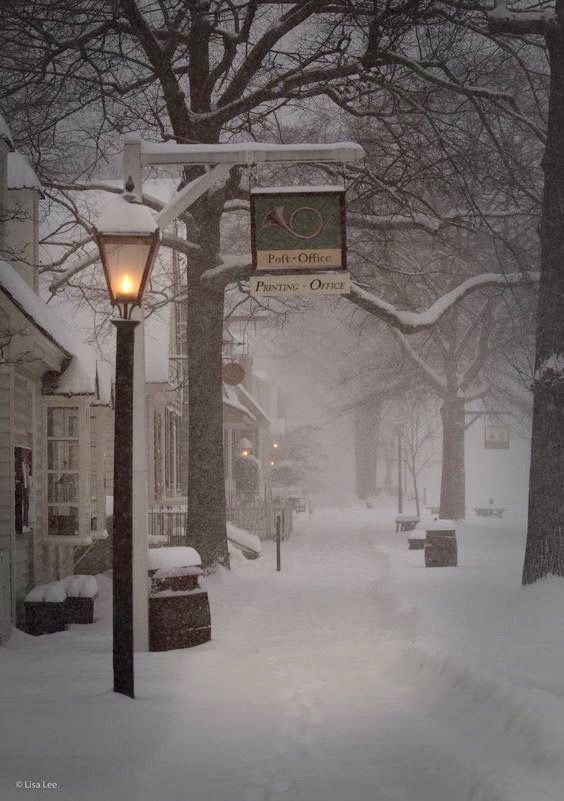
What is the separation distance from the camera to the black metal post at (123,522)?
21.4 feet

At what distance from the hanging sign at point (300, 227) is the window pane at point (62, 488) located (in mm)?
6395

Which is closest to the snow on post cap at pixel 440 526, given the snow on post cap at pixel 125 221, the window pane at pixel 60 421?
the window pane at pixel 60 421

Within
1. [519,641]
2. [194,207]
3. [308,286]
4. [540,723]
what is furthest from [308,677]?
[194,207]

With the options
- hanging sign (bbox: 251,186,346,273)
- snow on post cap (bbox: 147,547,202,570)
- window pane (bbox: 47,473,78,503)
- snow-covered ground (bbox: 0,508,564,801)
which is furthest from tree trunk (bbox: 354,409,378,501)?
snow on post cap (bbox: 147,547,202,570)

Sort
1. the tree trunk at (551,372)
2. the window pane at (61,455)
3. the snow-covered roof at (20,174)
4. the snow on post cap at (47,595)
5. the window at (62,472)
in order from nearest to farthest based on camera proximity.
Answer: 1. the tree trunk at (551,372)
2. the snow on post cap at (47,595)
3. the snow-covered roof at (20,174)
4. the window at (62,472)
5. the window pane at (61,455)

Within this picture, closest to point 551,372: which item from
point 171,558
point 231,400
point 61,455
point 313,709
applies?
point 171,558

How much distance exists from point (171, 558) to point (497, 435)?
28.5 meters

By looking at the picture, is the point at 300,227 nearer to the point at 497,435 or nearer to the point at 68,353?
the point at 68,353

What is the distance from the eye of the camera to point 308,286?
9.48 metres

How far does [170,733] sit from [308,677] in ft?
7.55

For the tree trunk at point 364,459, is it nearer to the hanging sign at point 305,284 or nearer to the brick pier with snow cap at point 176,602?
the hanging sign at point 305,284

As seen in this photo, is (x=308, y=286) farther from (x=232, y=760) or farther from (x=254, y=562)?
(x=254, y=562)

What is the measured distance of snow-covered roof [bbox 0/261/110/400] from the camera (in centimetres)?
1061

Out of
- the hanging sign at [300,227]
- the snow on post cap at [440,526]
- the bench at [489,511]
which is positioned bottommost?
the bench at [489,511]
